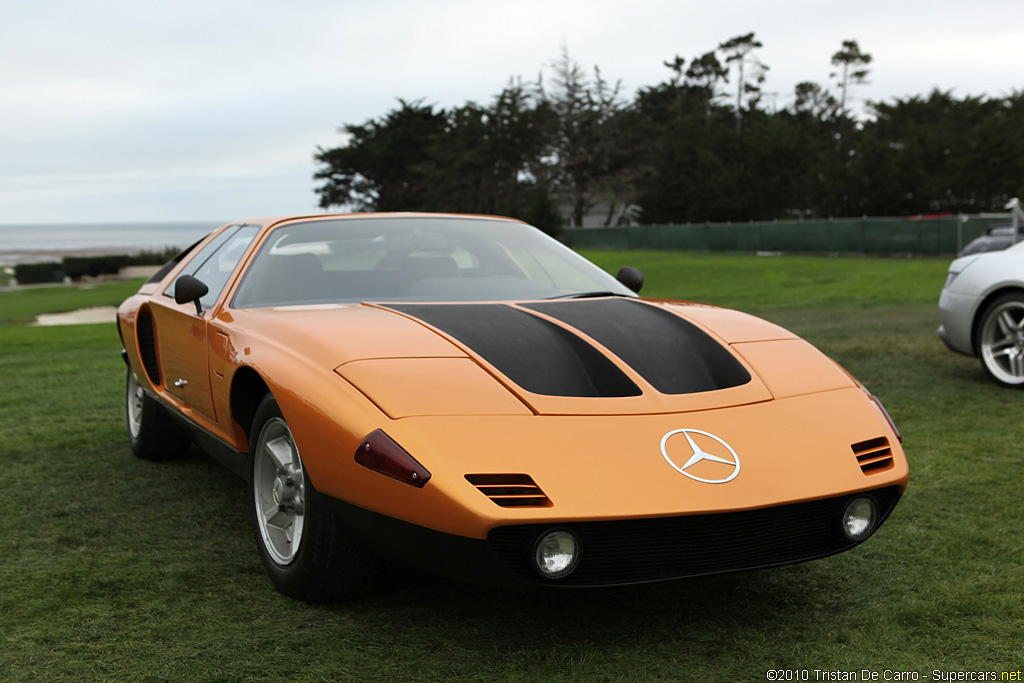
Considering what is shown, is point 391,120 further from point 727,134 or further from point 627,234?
point 627,234

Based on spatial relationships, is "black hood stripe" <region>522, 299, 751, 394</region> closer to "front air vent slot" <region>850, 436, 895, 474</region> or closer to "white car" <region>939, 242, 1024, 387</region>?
"front air vent slot" <region>850, 436, 895, 474</region>

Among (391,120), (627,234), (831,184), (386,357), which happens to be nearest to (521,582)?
(386,357)

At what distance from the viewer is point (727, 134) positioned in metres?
72.6

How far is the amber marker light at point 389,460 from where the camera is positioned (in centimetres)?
260

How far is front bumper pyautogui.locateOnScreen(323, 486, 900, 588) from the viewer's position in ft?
8.45

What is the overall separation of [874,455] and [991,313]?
16.1ft

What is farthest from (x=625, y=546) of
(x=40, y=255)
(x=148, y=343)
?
(x=40, y=255)

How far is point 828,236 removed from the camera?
36.3m

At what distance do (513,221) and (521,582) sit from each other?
7.93 feet

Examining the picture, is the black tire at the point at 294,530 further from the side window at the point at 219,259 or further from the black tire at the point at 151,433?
the black tire at the point at 151,433

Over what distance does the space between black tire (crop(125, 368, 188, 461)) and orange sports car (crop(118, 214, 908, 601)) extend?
124 centimetres

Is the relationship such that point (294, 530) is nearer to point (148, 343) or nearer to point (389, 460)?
point (389, 460)

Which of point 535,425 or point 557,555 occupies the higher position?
point 535,425

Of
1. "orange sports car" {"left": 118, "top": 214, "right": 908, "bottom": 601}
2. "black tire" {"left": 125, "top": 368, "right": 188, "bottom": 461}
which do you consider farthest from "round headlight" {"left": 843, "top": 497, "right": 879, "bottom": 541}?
"black tire" {"left": 125, "top": 368, "right": 188, "bottom": 461}
